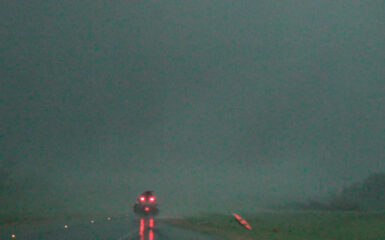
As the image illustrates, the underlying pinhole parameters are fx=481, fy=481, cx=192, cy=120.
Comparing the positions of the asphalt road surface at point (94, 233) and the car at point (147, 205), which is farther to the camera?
the car at point (147, 205)

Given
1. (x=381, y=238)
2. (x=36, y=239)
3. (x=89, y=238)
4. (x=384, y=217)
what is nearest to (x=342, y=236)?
(x=381, y=238)

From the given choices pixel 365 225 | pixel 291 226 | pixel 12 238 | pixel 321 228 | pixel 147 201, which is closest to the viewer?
pixel 12 238

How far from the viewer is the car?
55.0m

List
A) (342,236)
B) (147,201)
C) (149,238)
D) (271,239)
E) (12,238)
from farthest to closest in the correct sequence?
(147,201)
(342,236)
(271,239)
(149,238)
(12,238)

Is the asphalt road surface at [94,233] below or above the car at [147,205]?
below

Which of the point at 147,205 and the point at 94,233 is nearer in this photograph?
the point at 94,233

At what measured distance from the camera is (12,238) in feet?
74.5

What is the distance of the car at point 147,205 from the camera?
54969 mm

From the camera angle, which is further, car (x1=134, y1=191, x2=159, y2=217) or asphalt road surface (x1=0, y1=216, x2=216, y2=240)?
car (x1=134, y1=191, x2=159, y2=217)

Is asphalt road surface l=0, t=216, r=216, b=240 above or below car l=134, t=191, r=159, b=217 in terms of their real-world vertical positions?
below

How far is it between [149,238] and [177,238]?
152cm

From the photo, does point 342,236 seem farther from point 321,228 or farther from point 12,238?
point 12,238

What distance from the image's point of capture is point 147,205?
54969 millimetres

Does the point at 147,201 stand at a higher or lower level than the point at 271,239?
higher
